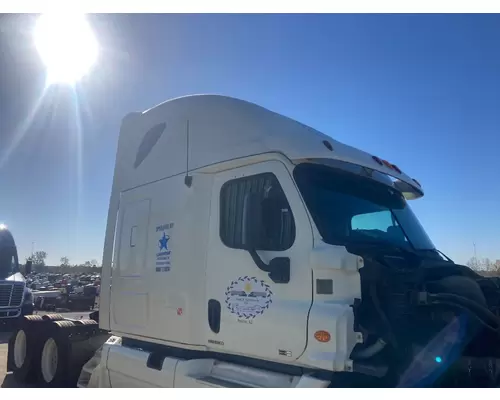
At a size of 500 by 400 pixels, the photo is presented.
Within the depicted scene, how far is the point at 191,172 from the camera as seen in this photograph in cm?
515

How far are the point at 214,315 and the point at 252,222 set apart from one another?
1033 millimetres

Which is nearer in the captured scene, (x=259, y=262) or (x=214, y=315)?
(x=259, y=262)

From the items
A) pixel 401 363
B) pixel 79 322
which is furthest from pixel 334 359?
pixel 79 322

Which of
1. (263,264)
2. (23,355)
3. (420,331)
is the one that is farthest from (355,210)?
(23,355)

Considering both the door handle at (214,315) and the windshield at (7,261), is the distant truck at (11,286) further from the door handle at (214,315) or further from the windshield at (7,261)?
the door handle at (214,315)

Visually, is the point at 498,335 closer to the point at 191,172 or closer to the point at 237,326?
the point at 237,326

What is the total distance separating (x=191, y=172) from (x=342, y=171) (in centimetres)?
159

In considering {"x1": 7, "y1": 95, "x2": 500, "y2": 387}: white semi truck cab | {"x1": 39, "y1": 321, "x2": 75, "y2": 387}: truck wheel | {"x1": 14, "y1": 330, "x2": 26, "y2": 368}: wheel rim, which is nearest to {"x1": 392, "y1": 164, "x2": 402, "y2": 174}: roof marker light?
{"x1": 7, "y1": 95, "x2": 500, "y2": 387}: white semi truck cab

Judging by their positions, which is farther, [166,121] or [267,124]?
[166,121]

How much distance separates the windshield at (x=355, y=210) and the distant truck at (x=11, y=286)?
14.1 m

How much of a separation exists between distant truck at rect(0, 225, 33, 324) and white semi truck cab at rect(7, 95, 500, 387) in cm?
1150

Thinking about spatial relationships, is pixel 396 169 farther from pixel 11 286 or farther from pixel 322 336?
pixel 11 286

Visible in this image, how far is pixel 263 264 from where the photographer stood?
4.22m

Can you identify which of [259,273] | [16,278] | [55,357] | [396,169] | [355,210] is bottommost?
[55,357]
